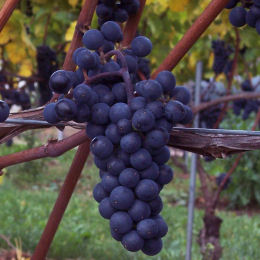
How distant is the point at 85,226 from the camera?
381cm

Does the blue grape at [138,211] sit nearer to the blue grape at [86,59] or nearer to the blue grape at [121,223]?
the blue grape at [121,223]

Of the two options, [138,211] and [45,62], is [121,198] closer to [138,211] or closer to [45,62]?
[138,211]

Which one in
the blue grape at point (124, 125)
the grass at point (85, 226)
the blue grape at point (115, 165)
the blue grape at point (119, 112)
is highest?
the blue grape at point (119, 112)

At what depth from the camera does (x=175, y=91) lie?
2.44 ft

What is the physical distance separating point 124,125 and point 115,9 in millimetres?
296

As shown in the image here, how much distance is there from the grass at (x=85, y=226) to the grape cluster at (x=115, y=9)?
124cm

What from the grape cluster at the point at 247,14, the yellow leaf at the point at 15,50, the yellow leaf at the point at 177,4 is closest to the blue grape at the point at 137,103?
the grape cluster at the point at 247,14

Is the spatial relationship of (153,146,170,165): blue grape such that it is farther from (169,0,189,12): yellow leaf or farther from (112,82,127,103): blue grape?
(169,0,189,12): yellow leaf

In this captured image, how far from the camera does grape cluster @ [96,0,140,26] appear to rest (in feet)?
2.81

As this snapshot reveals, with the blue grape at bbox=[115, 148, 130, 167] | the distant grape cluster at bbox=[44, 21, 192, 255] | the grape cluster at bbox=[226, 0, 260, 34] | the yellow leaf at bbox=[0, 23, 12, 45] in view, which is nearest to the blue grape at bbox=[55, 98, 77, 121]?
the distant grape cluster at bbox=[44, 21, 192, 255]

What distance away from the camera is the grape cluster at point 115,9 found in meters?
0.86

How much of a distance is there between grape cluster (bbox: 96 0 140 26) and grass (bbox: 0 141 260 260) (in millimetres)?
1238

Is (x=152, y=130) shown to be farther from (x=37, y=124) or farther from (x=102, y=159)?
(x=37, y=124)

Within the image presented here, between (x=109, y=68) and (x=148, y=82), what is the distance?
0.08m
